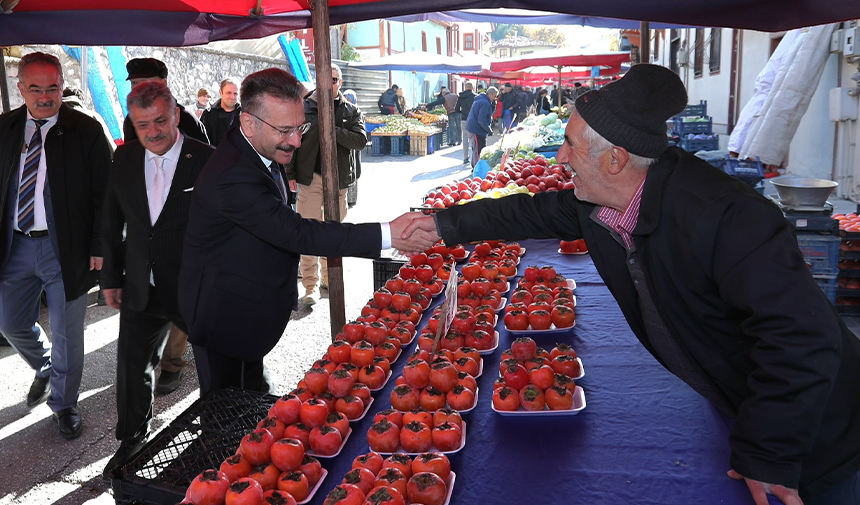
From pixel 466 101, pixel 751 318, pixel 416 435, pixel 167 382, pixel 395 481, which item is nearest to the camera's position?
pixel 751 318

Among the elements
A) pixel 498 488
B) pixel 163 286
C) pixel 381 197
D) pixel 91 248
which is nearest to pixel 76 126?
pixel 91 248

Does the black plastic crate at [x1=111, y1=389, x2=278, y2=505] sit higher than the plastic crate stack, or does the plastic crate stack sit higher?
the plastic crate stack

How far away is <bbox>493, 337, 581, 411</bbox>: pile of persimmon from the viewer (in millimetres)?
2281

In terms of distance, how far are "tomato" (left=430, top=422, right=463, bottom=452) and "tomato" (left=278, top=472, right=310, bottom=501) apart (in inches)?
16.5

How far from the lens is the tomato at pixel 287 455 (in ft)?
6.42

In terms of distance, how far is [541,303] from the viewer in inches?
128

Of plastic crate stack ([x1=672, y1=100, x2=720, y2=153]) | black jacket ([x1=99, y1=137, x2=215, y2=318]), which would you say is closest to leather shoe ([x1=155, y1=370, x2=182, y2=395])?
black jacket ([x1=99, y1=137, x2=215, y2=318])

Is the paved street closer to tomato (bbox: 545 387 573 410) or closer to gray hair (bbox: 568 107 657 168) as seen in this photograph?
tomato (bbox: 545 387 573 410)

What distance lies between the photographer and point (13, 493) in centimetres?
375

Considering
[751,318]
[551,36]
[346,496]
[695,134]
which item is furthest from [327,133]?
[551,36]

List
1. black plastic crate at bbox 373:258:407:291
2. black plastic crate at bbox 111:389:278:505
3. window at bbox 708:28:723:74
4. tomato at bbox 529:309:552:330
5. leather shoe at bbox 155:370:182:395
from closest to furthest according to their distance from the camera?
black plastic crate at bbox 111:389:278:505, tomato at bbox 529:309:552:330, black plastic crate at bbox 373:258:407:291, leather shoe at bbox 155:370:182:395, window at bbox 708:28:723:74

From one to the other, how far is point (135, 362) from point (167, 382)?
1.35 m

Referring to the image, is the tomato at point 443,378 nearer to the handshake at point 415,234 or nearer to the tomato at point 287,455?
the tomato at point 287,455

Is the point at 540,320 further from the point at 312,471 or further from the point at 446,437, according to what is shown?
the point at 312,471
